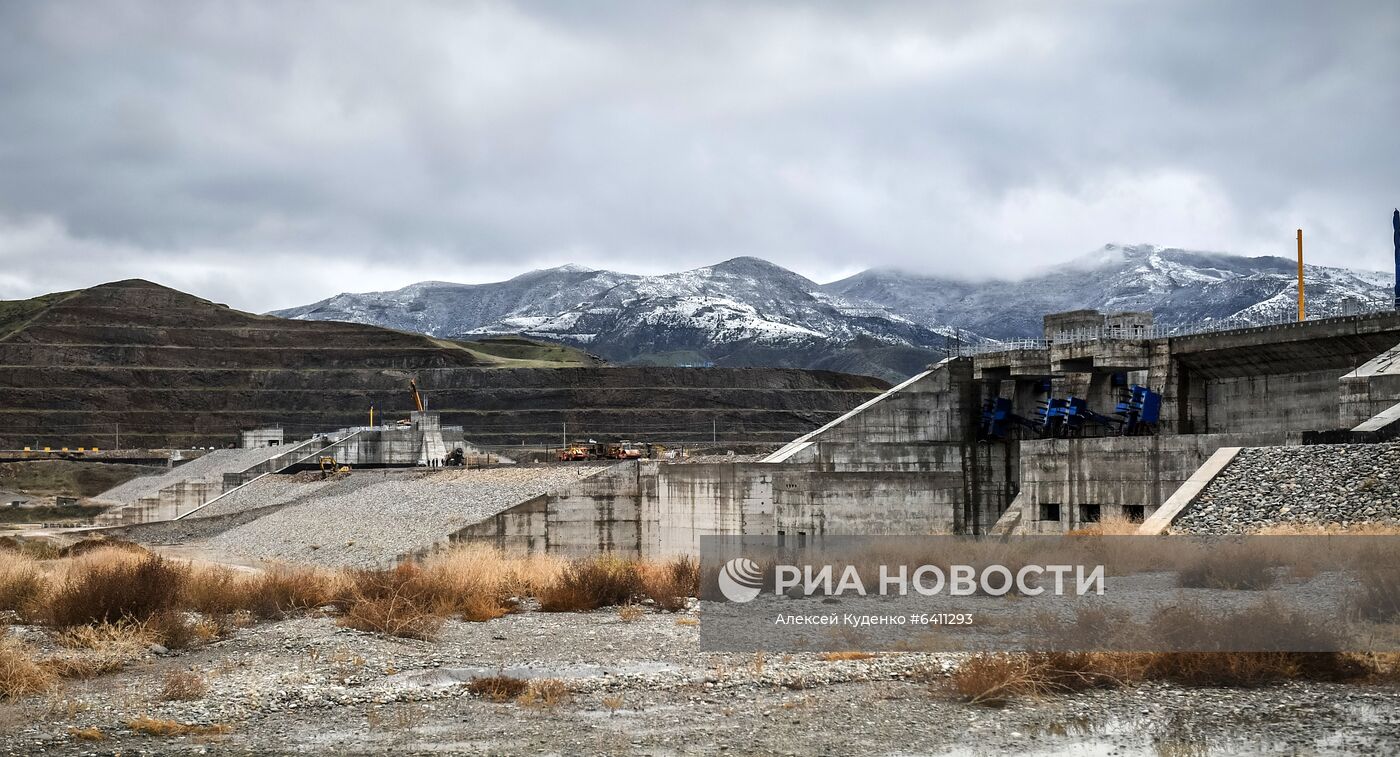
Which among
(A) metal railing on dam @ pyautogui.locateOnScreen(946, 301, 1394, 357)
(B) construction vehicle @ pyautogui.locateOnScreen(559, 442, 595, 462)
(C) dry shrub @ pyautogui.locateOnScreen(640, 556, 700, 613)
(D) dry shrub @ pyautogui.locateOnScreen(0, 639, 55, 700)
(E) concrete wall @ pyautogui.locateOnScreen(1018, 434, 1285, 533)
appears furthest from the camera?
(B) construction vehicle @ pyautogui.locateOnScreen(559, 442, 595, 462)

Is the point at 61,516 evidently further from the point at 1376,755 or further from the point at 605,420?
the point at 1376,755

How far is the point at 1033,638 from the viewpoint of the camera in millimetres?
17344

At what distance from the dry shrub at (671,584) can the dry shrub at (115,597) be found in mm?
9157

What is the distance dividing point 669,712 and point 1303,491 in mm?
15327

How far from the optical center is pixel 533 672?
18.6 meters

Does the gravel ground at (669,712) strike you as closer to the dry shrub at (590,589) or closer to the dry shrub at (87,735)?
the dry shrub at (87,735)

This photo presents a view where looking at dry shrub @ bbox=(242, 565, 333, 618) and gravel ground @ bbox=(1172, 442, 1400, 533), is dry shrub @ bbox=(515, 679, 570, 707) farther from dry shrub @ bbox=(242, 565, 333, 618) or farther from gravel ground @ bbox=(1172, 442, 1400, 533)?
gravel ground @ bbox=(1172, 442, 1400, 533)

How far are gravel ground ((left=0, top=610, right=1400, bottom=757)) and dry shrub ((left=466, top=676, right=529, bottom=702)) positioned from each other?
162 millimetres

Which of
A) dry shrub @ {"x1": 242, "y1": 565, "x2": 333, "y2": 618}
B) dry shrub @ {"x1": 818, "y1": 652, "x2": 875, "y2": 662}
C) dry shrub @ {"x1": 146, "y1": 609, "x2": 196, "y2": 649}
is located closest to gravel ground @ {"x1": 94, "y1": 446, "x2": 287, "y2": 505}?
dry shrub @ {"x1": 242, "y1": 565, "x2": 333, "y2": 618}

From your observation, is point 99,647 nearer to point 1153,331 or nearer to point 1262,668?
point 1262,668

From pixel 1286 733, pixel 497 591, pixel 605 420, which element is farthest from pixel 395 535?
pixel 605 420

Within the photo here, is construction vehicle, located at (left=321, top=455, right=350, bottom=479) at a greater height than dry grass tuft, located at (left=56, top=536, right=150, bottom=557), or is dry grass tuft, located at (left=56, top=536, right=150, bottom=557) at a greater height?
construction vehicle, located at (left=321, top=455, right=350, bottom=479)

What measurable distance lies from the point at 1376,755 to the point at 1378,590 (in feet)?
15.3

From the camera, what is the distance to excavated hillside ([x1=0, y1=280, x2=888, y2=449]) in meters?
120
